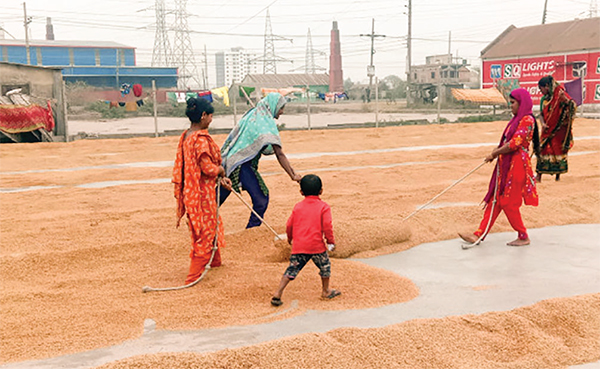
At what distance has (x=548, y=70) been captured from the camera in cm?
3397

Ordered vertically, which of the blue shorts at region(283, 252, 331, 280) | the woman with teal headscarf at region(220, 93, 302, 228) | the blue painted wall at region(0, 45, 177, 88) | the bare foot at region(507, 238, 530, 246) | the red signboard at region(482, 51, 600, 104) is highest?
the blue painted wall at region(0, 45, 177, 88)

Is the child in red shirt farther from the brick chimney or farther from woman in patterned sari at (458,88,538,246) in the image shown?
the brick chimney

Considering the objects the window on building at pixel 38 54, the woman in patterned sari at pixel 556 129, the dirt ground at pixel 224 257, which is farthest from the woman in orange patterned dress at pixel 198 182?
the window on building at pixel 38 54

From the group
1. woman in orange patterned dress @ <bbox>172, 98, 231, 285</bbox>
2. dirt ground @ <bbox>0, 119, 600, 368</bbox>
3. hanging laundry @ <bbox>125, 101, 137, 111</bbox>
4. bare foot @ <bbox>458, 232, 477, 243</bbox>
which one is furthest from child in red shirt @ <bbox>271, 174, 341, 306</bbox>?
hanging laundry @ <bbox>125, 101, 137, 111</bbox>

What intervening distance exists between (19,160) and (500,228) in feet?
35.9

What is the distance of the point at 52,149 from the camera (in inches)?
622

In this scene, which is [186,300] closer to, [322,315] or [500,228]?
[322,315]

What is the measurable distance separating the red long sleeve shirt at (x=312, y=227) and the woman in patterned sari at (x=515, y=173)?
231 centimetres

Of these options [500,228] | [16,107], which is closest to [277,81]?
[16,107]

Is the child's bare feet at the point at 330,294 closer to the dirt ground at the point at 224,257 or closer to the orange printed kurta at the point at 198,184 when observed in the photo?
the dirt ground at the point at 224,257

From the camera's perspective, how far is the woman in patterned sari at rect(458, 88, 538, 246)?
5.77m

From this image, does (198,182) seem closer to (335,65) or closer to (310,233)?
(310,233)

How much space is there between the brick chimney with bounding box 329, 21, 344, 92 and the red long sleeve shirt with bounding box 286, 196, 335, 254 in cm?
6663

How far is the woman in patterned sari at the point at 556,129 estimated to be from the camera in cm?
902
